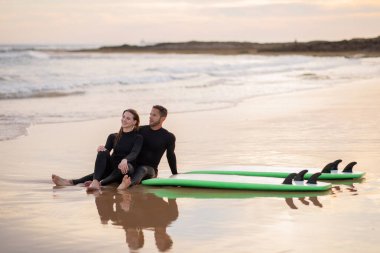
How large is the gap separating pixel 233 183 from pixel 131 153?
120cm

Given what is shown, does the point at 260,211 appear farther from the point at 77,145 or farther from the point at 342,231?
the point at 77,145

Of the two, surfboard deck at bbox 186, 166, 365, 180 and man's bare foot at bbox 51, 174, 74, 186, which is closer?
man's bare foot at bbox 51, 174, 74, 186

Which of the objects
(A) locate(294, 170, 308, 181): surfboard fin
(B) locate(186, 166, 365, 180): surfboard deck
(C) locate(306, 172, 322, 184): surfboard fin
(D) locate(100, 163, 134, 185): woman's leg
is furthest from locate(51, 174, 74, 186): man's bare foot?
(C) locate(306, 172, 322, 184): surfboard fin

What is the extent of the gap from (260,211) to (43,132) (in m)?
6.92

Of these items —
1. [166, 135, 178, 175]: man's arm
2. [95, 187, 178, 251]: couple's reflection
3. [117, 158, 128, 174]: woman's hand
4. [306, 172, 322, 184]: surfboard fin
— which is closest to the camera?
[95, 187, 178, 251]: couple's reflection

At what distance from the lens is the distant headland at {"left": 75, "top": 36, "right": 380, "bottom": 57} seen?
9975 cm

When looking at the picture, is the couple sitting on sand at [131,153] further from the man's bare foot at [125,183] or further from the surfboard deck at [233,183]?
the surfboard deck at [233,183]

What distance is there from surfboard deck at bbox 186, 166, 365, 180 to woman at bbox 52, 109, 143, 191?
792mm

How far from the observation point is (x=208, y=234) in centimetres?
574

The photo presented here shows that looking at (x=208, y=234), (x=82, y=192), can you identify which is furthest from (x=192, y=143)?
(x=208, y=234)

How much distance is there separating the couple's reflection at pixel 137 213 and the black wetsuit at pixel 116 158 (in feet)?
1.05

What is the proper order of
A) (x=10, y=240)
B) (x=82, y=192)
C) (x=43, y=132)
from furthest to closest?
(x=43, y=132) < (x=82, y=192) < (x=10, y=240)

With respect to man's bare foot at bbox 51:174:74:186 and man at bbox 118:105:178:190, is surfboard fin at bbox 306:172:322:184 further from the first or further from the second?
man's bare foot at bbox 51:174:74:186

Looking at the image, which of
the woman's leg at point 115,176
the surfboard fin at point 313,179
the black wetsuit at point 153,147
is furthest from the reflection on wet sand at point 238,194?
the black wetsuit at point 153,147
